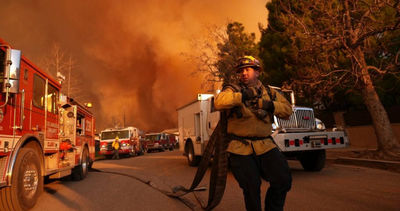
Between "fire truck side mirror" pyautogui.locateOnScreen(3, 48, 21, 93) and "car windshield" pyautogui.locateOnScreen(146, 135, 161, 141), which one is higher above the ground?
"fire truck side mirror" pyautogui.locateOnScreen(3, 48, 21, 93)

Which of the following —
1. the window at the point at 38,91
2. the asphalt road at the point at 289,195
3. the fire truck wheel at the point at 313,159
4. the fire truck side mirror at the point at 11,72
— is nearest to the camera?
the fire truck side mirror at the point at 11,72

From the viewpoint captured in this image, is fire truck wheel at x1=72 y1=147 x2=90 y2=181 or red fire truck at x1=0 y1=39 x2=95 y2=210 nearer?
red fire truck at x1=0 y1=39 x2=95 y2=210

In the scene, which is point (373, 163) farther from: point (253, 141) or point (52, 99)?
point (52, 99)

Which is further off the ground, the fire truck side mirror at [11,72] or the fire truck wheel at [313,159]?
the fire truck side mirror at [11,72]

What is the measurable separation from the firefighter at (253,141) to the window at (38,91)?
4.21 m

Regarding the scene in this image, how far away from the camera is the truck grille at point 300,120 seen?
306 inches

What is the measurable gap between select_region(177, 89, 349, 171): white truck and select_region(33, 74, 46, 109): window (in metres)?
3.61

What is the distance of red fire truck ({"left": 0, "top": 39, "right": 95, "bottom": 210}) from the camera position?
13.5ft

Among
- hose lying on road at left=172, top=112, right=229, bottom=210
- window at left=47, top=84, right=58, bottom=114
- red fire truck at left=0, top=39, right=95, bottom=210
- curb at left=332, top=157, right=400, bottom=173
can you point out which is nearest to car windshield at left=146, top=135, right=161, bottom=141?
curb at left=332, top=157, right=400, bottom=173

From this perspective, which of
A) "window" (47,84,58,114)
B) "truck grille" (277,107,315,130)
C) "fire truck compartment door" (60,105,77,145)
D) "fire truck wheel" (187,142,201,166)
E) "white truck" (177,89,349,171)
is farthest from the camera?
"fire truck wheel" (187,142,201,166)

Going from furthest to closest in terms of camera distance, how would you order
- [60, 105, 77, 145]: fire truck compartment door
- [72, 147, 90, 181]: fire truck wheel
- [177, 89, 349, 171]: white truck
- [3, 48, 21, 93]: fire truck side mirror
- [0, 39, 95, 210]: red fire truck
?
[72, 147, 90, 181]: fire truck wheel < [60, 105, 77, 145]: fire truck compartment door < [177, 89, 349, 171]: white truck < [0, 39, 95, 210]: red fire truck < [3, 48, 21, 93]: fire truck side mirror

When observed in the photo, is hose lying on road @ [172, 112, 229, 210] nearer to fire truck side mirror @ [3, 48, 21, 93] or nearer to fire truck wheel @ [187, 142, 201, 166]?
fire truck side mirror @ [3, 48, 21, 93]

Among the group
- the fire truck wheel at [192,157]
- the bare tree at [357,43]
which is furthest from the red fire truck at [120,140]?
the bare tree at [357,43]

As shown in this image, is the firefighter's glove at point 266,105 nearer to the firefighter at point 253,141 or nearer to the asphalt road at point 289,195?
the firefighter at point 253,141
